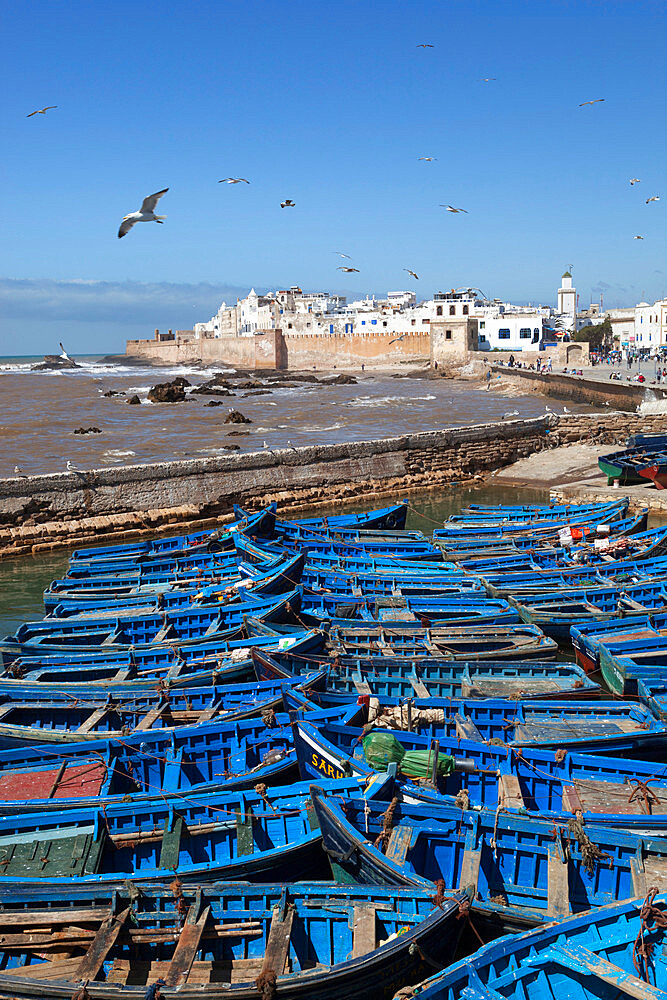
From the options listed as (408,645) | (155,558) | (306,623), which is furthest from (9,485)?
(408,645)

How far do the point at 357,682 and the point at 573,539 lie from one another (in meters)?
7.79

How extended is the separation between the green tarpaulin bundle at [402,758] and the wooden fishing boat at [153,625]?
14.9ft

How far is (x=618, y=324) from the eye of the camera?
7919 cm

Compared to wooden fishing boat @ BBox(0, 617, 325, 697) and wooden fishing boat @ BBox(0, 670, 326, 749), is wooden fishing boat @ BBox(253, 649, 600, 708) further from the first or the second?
wooden fishing boat @ BBox(0, 617, 325, 697)

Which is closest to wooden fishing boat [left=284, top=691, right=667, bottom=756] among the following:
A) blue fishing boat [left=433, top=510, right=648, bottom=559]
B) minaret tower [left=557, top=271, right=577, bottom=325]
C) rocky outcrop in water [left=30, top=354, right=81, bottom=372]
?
blue fishing boat [left=433, top=510, right=648, bottom=559]

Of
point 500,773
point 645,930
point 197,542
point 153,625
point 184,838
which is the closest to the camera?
point 645,930

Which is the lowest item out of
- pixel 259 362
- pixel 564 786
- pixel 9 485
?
pixel 564 786

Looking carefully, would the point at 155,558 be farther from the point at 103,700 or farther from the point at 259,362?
the point at 259,362

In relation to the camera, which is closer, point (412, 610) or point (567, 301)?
point (412, 610)

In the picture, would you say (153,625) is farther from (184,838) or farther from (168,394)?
(168,394)

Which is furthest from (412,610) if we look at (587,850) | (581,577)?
(587,850)

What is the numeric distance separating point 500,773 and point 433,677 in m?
2.46

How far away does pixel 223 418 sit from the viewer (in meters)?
40.2

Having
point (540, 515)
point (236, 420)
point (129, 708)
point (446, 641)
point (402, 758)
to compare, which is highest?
point (236, 420)
